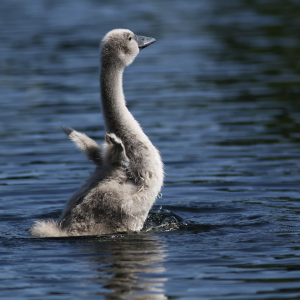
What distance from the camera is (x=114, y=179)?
808cm

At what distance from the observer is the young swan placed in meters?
7.96

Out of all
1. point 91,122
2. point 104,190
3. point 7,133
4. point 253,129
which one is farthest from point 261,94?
point 104,190

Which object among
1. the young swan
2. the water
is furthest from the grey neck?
the water

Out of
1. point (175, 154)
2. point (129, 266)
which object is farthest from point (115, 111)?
point (175, 154)

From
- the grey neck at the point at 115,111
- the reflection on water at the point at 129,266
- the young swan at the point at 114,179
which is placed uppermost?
the grey neck at the point at 115,111

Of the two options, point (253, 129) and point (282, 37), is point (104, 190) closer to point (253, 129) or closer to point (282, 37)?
point (253, 129)

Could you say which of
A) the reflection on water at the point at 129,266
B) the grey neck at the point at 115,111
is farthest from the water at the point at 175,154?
the grey neck at the point at 115,111

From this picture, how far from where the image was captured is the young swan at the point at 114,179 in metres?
7.96

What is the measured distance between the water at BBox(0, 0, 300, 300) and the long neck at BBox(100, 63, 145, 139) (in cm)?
129

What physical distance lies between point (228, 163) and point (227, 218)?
299 centimetres

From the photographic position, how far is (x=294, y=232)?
27.2 feet

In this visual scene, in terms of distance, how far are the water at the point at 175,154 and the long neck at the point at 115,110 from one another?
4.24ft

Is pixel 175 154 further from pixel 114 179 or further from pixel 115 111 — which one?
pixel 114 179

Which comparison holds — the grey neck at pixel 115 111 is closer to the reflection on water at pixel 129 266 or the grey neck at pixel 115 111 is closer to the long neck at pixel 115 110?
the long neck at pixel 115 110
